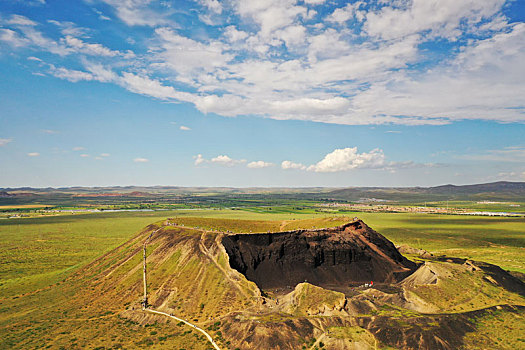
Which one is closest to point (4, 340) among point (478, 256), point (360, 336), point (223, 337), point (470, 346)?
point (223, 337)

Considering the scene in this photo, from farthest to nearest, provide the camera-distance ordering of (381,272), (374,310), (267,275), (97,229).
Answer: (97,229)
(381,272)
(267,275)
(374,310)

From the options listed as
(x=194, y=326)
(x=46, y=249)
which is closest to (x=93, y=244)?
(x=46, y=249)

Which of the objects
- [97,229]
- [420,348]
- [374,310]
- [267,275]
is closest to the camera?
[420,348]

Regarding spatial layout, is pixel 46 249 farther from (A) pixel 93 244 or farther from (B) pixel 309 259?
(B) pixel 309 259

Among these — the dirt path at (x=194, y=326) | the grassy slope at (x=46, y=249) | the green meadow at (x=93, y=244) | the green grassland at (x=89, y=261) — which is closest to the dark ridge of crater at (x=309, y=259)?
the green grassland at (x=89, y=261)

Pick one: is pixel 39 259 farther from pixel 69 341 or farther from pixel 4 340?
pixel 69 341

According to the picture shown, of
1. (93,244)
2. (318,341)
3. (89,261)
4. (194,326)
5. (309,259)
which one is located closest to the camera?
(318,341)

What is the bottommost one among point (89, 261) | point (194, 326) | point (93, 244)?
point (194, 326)

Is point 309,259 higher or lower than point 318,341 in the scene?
higher

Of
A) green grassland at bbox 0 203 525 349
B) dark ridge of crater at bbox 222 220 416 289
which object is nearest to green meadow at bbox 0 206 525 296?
green grassland at bbox 0 203 525 349

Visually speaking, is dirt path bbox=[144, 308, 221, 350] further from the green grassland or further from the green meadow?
the green meadow
